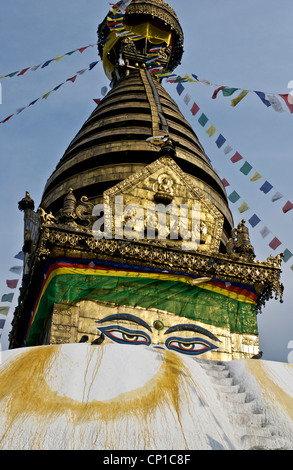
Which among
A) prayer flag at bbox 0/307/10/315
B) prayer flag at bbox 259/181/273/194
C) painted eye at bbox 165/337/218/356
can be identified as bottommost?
painted eye at bbox 165/337/218/356

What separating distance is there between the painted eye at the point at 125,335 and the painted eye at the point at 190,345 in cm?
48

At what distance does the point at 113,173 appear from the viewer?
15.1 m

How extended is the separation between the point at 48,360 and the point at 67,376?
1.34 feet

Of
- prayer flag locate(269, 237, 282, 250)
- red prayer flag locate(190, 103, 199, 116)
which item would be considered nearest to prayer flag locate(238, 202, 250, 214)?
prayer flag locate(269, 237, 282, 250)

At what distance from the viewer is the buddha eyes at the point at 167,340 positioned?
34.2ft

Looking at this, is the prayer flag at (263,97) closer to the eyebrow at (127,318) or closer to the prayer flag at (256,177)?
the prayer flag at (256,177)

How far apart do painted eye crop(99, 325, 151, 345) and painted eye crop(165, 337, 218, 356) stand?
480 mm

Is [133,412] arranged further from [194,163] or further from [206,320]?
[194,163]

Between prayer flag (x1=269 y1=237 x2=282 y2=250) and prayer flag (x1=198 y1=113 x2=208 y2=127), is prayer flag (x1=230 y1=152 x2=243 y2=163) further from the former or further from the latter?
prayer flag (x1=269 y1=237 x2=282 y2=250)

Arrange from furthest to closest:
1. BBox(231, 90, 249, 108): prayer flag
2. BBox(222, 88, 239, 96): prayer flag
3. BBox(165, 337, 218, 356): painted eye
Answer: BBox(222, 88, 239, 96): prayer flag
BBox(231, 90, 249, 108): prayer flag
BBox(165, 337, 218, 356): painted eye

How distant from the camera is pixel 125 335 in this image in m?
10.5
